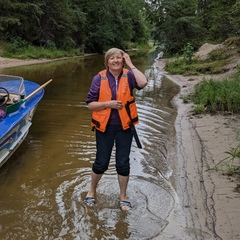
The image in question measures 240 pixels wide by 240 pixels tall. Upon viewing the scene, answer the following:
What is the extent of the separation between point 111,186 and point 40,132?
9.03ft

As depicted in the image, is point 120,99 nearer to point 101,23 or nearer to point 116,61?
point 116,61

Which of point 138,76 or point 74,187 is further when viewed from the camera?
point 74,187

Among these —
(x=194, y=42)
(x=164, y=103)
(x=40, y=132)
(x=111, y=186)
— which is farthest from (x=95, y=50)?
(x=111, y=186)

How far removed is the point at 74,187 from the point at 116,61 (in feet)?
5.72

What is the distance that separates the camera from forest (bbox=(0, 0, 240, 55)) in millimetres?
24656

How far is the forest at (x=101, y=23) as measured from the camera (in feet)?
80.9

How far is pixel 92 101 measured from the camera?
3.43m

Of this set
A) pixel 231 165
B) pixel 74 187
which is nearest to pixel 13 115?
pixel 74 187

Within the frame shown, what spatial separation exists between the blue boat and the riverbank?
2.33 m

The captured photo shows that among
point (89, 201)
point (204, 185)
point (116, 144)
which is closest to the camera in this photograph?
point (116, 144)

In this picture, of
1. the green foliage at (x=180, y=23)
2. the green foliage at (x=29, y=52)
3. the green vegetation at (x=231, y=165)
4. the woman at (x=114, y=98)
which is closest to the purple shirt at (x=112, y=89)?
the woman at (x=114, y=98)

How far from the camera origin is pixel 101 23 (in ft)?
119

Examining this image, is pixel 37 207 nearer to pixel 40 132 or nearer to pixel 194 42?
pixel 40 132

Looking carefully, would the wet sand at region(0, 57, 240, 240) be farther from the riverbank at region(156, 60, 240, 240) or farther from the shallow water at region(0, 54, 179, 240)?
the shallow water at region(0, 54, 179, 240)
